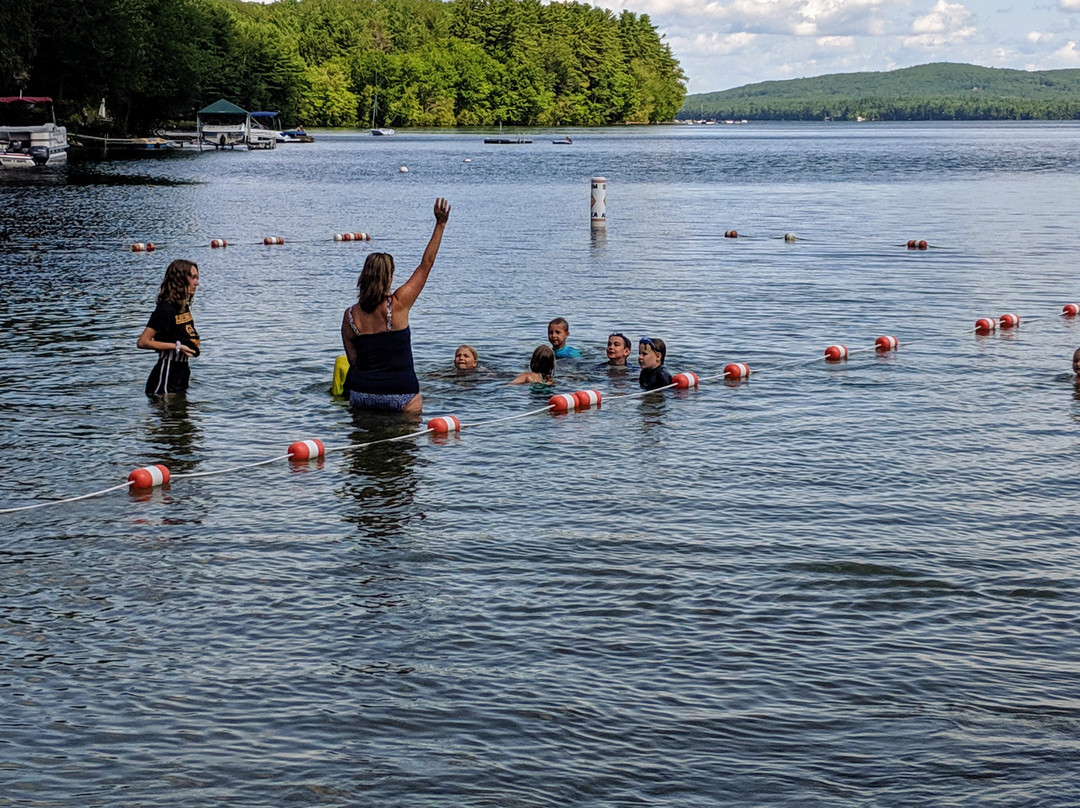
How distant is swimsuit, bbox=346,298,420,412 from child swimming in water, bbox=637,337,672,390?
3.30 metres

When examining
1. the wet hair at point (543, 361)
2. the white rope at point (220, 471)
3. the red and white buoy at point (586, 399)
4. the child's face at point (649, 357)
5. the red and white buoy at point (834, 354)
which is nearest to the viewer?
the white rope at point (220, 471)

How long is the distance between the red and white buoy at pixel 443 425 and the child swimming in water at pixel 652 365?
3133 mm

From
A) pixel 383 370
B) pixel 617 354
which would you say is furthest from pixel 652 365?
pixel 383 370

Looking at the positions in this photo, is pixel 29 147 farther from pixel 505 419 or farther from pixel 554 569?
pixel 554 569

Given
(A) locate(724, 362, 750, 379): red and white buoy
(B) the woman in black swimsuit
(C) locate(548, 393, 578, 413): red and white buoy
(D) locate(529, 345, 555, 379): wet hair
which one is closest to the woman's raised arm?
(B) the woman in black swimsuit

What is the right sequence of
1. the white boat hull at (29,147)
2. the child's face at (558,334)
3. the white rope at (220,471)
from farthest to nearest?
the white boat hull at (29,147)
the child's face at (558,334)
the white rope at (220,471)

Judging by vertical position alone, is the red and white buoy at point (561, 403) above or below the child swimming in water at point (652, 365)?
below

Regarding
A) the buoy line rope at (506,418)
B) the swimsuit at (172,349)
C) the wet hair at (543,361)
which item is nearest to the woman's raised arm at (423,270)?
the buoy line rope at (506,418)

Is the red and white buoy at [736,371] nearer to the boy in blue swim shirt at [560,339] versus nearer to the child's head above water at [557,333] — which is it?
the boy in blue swim shirt at [560,339]

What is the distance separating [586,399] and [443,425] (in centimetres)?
223

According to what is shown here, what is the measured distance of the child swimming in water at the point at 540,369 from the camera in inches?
666

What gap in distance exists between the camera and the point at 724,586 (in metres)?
9.47

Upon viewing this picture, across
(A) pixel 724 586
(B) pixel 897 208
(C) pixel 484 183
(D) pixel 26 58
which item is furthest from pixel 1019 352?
(D) pixel 26 58

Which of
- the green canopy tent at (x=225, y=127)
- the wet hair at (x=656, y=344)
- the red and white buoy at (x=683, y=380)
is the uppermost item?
the green canopy tent at (x=225, y=127)
